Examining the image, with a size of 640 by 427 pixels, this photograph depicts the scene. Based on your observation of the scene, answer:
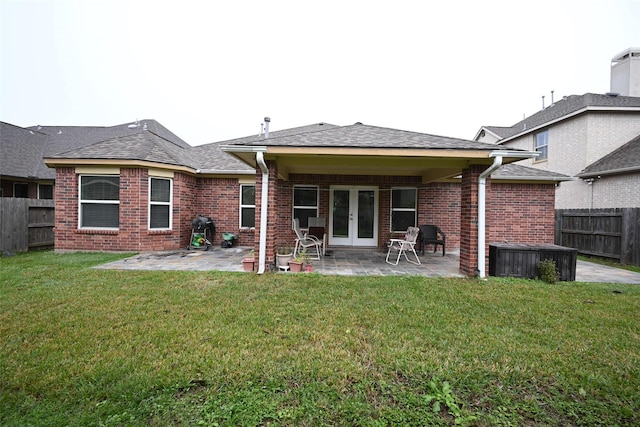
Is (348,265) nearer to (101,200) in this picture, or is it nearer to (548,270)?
(548,270)

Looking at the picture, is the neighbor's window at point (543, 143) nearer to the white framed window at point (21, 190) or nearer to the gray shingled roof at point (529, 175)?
the gray shingled roof at point (529, 175)

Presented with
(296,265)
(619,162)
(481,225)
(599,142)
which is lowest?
(296,265)

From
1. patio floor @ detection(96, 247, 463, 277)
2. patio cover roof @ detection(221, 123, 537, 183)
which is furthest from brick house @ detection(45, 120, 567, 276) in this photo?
patio floor @ detection(96, 247, 463, 277)

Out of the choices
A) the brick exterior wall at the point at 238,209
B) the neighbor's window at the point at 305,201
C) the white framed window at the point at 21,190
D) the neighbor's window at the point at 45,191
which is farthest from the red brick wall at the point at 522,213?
the white framed window at the point at 21,190

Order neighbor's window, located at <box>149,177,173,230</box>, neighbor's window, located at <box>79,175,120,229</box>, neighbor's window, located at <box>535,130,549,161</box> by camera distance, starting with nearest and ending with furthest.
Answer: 1. neighbor's window, located at <box>79,175,120,229</box>
2. neighbor's window, located at <box>149,177,173,230</box>
3. neighbor's window, located at <box>535,130,549,161</box>

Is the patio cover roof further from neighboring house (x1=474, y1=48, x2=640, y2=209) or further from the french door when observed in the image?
neighboring house (x1=474, y1=48, x2=640, y2=209)

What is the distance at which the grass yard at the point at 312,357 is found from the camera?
82.5 inches

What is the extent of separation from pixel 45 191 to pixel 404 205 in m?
Result: 16.2

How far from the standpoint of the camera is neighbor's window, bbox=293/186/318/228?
10047 millimetres

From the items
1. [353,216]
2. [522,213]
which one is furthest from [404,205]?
[522,213]

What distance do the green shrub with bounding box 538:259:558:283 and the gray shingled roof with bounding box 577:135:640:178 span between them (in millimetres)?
6733

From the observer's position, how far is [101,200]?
8547 millimetres

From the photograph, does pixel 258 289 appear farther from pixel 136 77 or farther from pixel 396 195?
pixel 136 77

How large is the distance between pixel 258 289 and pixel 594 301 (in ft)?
17.9
